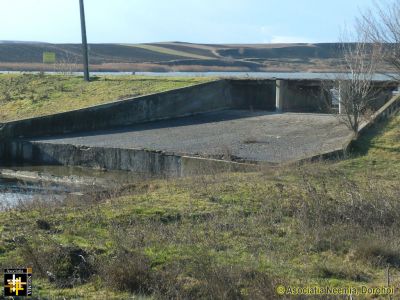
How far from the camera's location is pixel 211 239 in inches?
371

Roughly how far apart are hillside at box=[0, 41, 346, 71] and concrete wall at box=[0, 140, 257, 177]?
1220 inches

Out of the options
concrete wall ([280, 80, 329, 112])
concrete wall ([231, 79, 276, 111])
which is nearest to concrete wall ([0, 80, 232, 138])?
concrete wall ([231, 79, 276, 111])

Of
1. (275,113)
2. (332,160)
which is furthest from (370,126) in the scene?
(275,113)

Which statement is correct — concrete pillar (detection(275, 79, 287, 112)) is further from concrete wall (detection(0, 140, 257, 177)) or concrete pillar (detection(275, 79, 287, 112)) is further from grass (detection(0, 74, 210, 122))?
concrete wall (detection(0, 140, 257, 177))

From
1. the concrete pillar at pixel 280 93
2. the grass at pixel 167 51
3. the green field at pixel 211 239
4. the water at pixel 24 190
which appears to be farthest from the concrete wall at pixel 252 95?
the grass at pixel 167 51

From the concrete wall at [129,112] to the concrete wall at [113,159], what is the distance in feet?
3.78

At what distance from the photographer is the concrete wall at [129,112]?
1035 inches

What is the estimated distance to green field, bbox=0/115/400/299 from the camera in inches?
289

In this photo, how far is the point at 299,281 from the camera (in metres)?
7.57

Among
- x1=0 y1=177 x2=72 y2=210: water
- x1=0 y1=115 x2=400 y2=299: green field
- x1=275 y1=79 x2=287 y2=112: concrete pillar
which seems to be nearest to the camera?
x1=0 y1=115 x2=400 y2=299: green field

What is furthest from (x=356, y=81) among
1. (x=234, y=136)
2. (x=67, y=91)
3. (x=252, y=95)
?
(x=67, y=91)

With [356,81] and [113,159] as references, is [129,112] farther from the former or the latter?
[356,81]

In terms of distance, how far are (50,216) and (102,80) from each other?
23234 millimetres

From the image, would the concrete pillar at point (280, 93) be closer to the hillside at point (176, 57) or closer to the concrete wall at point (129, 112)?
the concrete wall at point (129, 112)
